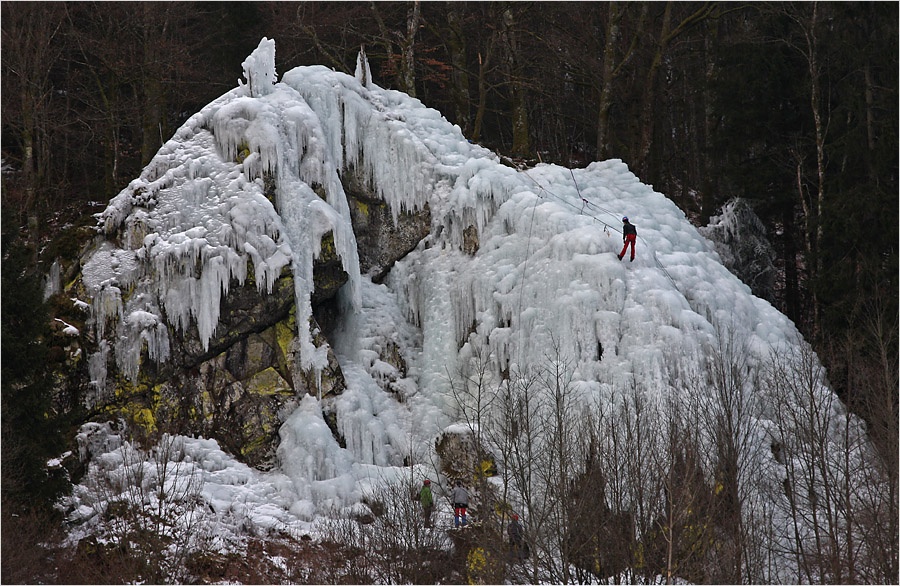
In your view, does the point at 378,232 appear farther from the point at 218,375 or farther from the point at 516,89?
the point at 516,89

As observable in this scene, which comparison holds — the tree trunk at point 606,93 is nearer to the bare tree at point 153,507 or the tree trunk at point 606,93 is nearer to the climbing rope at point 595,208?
the climbing rope at point 595,208

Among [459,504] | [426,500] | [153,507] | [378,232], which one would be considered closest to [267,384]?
[153,507]

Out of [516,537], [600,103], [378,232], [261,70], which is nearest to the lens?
[516,537]

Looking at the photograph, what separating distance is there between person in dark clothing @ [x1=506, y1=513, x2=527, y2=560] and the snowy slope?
11.4 feet

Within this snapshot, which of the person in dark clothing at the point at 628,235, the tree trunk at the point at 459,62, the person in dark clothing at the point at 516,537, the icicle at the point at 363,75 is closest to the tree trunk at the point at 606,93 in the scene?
the tree trunk at the point at 459,62

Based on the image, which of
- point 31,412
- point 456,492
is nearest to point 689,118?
point 456,492

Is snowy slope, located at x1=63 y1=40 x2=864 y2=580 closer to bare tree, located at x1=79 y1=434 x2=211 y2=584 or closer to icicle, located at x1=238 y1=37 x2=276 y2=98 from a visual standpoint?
icicle, located at x1=238 y1=37 x2=276 y2=98

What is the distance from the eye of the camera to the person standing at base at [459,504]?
16.7 m

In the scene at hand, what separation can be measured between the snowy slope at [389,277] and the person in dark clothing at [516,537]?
347cm

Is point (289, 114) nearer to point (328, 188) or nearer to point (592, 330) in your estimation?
point (328, 188)

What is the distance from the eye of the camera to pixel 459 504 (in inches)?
658

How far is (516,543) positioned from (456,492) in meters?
1.88

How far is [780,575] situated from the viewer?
15.7 m

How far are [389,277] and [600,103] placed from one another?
8.17m
